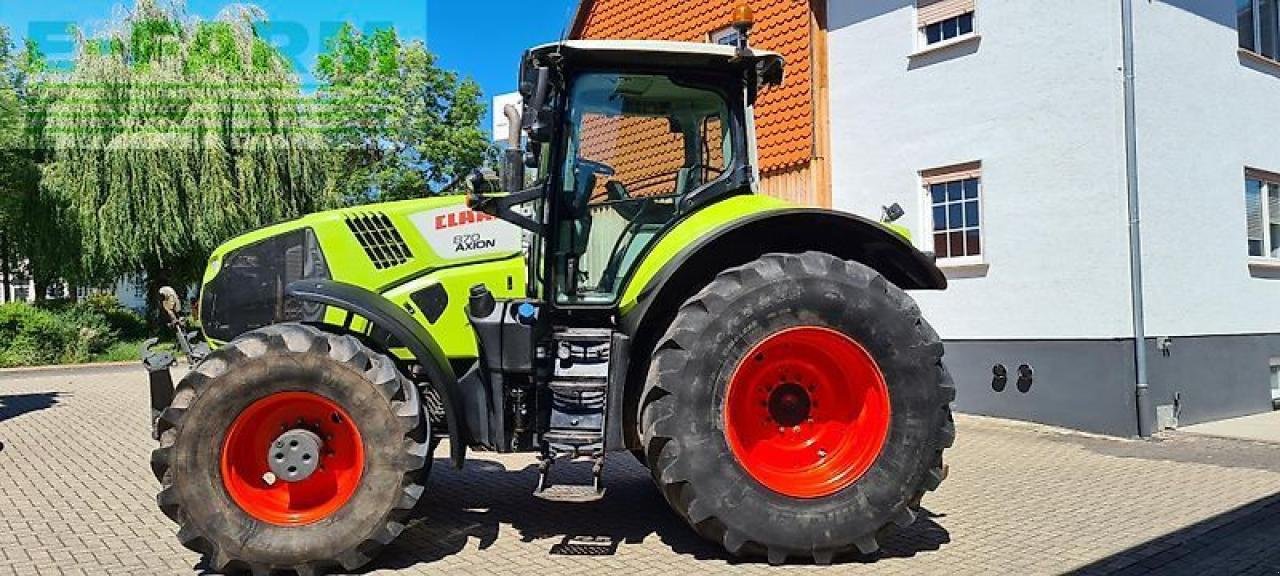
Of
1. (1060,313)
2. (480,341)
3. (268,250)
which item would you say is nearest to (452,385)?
(480,341)

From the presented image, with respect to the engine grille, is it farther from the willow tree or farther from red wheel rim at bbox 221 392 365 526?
the willow tree

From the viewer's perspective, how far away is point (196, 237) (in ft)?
71.8

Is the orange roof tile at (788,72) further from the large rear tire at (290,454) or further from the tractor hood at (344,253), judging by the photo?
the large rear tire at (290,454)

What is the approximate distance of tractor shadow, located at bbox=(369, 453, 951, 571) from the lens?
4938 mm

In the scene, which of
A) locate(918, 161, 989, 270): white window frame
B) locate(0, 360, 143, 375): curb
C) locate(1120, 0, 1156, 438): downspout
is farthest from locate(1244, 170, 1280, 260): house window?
locate(0, 360, 143, 375): curb

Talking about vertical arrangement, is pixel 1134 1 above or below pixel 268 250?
above

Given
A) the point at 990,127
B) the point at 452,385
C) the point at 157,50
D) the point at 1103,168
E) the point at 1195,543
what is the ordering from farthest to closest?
1. the point at 157,50
2. the point at 990,127
3. the point at 1103,168
4. the point at 1195,543
5. the point at 452,385

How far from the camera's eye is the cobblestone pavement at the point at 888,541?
4.75 m

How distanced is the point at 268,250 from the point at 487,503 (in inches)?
85.9

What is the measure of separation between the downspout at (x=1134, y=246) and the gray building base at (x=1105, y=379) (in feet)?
0.25

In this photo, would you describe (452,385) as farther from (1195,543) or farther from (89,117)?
(89,117)

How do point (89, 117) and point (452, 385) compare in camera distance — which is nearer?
point (452, 385)

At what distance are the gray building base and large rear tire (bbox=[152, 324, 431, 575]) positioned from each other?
287 inches

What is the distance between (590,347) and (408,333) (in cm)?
95
